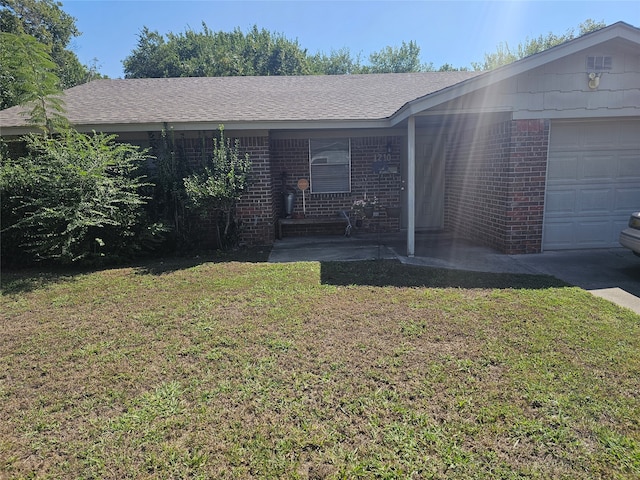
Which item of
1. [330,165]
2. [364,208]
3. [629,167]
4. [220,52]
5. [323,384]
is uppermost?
[220,52]

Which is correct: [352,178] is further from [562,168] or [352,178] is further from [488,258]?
[562,168]

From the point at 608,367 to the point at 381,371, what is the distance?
1.85 metres

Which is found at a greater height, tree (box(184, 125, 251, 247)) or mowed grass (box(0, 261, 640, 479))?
tree (box(184, 125, 251, 247))

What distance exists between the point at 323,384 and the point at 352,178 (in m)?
7.06

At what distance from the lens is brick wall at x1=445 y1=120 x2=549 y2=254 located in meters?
6.66

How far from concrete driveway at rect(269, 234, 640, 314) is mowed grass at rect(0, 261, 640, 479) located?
Result: 73 cm

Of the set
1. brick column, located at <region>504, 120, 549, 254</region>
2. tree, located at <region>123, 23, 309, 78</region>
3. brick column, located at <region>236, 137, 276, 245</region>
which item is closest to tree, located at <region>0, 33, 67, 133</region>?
brick column, located at <region>236, 137, 276, 245</region>

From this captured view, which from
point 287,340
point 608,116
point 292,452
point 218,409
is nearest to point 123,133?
point 287,340

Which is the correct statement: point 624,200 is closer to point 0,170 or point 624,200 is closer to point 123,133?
point 123,133

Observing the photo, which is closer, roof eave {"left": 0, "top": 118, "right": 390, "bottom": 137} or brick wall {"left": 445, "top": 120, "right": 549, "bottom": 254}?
brick wall {"left": 445, "top": 120, "right": 549, "bottom": 254}

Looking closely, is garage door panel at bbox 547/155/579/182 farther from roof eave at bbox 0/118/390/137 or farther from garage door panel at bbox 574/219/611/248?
roof eave at bbox 0/118/390/137

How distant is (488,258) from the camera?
678 cm

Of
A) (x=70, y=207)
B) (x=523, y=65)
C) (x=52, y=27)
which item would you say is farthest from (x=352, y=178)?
(x=52, y=27)

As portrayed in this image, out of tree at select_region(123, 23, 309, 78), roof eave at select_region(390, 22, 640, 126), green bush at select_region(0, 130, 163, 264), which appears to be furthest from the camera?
tree at select_region(123, 23, 309, 78)
